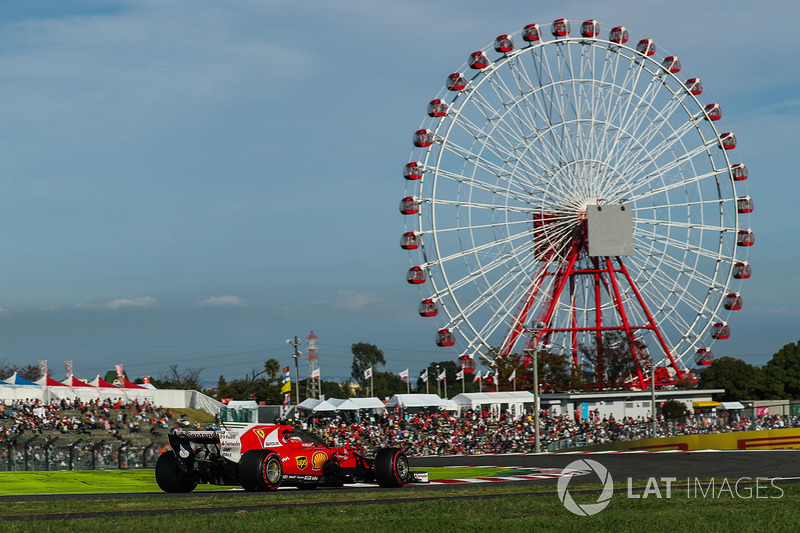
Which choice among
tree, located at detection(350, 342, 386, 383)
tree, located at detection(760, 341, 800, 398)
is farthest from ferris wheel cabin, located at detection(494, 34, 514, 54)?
tree, located at detection(350, 342, 386, 383)

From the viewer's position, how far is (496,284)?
190ft

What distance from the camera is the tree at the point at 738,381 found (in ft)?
325

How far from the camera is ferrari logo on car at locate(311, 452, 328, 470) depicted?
2025cm

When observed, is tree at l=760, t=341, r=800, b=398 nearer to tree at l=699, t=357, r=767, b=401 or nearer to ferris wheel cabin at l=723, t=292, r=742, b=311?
tree at l=699, t=357, r=767, b=401

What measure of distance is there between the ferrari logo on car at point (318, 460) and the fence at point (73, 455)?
15185 mm

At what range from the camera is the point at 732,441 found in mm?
38531

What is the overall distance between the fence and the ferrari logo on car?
49.8 ft

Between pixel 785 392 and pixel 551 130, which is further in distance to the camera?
pixel 785 392

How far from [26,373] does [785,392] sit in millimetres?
89921

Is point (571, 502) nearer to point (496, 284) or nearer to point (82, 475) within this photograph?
point (82, 475)

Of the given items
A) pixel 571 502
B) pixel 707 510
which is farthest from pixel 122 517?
pixel 707 510

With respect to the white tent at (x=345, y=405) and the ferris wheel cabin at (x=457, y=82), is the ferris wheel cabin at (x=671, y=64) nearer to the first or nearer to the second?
the ferris wheel cabin at (x=457, y=82)
